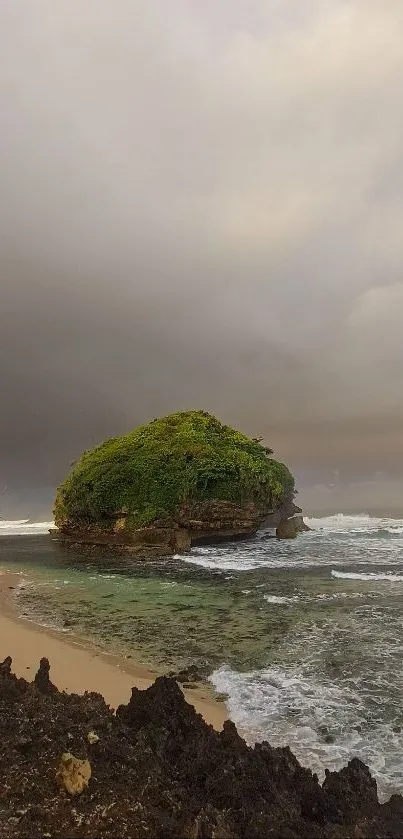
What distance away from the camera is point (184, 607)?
17719 mm

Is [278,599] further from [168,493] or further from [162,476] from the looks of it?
[162,476]

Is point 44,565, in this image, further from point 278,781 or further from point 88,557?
point 278,781

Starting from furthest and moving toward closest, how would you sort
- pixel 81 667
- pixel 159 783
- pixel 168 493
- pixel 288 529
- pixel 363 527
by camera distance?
1. pixel 363 527
2. pixel 288 529
3. pixel 168 493
4. pixel 81 667
5. pixel 159 783

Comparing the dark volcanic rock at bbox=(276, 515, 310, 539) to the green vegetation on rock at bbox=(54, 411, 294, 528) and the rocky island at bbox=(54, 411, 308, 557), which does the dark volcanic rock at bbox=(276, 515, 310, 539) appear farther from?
the green vegetation on rock at bbox=(54, 411, 294, 528)

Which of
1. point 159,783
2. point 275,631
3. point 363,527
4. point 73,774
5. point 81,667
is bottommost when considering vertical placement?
point 81,667

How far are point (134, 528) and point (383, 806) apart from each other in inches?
1416

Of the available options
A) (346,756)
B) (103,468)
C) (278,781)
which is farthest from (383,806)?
(103,468)

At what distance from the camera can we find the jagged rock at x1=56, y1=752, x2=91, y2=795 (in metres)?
4.52

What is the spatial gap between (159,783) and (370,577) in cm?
2107

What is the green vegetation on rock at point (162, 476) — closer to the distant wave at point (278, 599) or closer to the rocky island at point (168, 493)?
the rocky island at point (168, 493)

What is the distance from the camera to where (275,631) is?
1418 centimetres

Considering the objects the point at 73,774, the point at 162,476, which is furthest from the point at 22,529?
the point at 73,774

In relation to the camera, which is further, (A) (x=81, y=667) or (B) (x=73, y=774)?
(A) (x=81, y=667)

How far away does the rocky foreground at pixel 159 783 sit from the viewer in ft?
13.7
